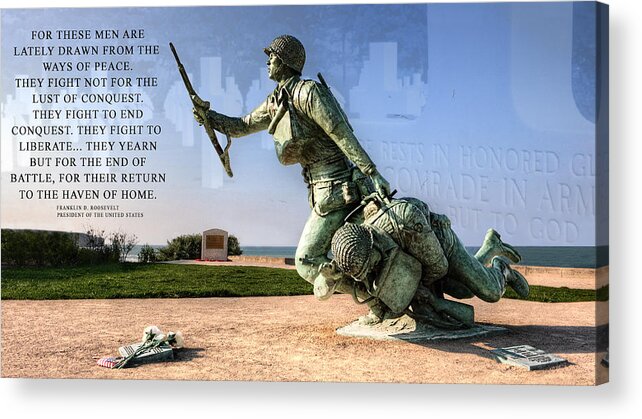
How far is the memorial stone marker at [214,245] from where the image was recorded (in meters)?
16.2

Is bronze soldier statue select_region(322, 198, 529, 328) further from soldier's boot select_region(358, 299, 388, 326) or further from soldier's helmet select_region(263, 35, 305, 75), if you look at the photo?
soldier's helmet select_region(263, 35, 305, 75)

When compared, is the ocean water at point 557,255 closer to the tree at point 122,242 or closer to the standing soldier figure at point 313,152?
the tree at point 122,242

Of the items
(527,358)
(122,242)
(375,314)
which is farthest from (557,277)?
(122,242)

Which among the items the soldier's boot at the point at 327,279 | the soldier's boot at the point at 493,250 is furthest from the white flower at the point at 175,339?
the soldier's boot at the point at 493,250

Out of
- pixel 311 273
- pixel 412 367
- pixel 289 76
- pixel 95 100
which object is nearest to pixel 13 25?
pixel 95 100

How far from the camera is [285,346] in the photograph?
22.5 ft

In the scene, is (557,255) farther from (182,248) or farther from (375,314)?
(182,248)

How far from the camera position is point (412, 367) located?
6062 mm

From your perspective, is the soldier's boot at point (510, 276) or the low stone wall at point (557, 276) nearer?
the soldier's boot at point (510, 276)

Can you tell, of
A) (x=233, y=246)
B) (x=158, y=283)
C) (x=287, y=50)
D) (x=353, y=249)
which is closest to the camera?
(x=353, y=249)

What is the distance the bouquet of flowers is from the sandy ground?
89mm

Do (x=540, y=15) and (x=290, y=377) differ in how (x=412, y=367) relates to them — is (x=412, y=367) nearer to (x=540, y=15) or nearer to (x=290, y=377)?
(x=290, y=377)

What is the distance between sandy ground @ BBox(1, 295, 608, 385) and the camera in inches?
239

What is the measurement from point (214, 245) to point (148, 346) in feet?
32.2
